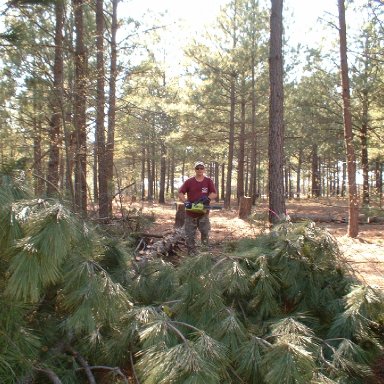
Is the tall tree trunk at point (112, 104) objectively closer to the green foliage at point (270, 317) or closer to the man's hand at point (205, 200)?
the man's hand at point (205, 200)

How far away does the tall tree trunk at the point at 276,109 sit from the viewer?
7.02 meters

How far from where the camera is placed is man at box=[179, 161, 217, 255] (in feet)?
21.3

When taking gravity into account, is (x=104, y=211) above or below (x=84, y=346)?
above

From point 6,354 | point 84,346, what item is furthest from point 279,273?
point 6,354

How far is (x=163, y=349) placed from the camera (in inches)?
66.7

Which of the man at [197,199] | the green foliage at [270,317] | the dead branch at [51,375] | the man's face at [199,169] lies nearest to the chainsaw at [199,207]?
the man at [197,199]

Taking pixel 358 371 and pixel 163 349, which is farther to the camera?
pixel 358 371

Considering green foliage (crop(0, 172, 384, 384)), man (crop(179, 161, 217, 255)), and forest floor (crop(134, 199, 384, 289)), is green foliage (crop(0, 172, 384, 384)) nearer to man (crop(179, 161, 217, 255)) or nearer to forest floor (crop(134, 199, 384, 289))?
forest floor (crop(134, 199, 384, 289))

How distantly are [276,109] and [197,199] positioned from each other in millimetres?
2327

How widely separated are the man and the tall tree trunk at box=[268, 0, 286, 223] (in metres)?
1.28

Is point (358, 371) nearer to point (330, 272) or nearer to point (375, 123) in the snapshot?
point (330, 272)

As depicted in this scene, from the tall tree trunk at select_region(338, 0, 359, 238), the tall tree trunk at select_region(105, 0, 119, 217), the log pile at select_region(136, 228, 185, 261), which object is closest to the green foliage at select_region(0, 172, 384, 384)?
the log pile at select_region(136, 228, 185, 261)

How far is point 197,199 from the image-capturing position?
6672 mm

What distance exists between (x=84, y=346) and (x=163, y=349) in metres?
0.92
